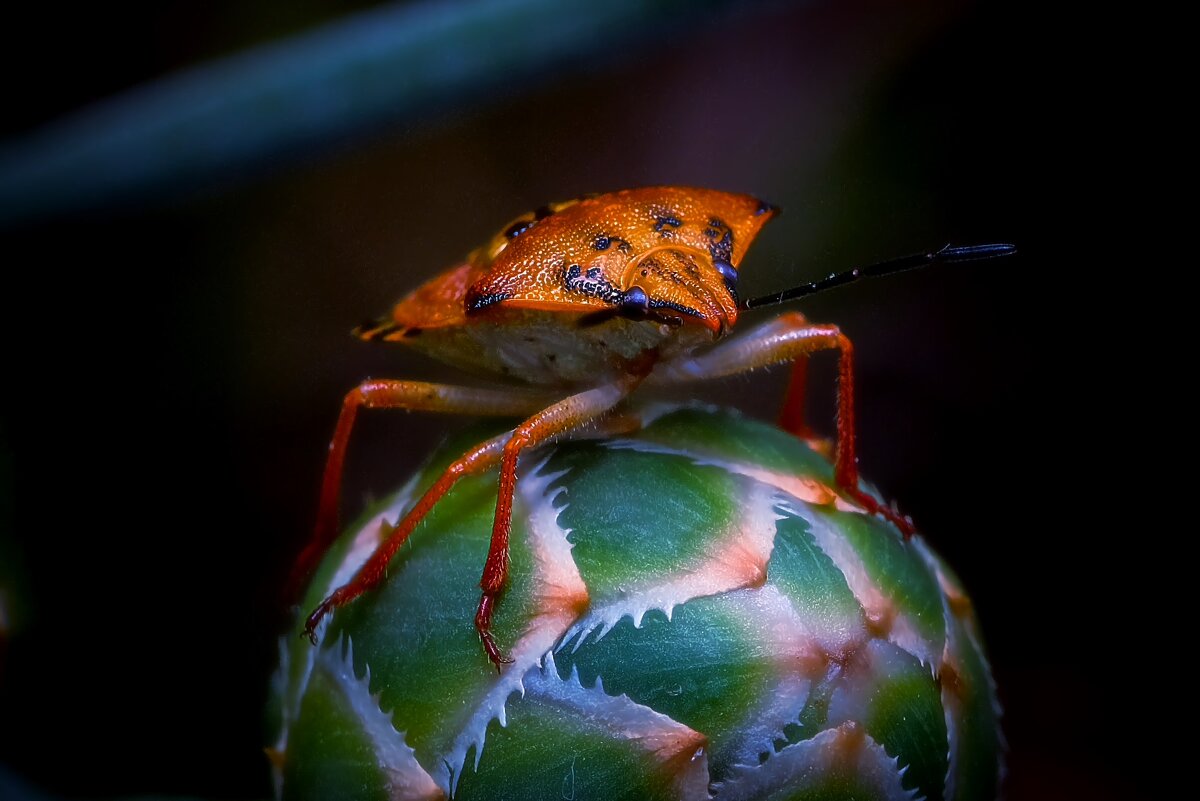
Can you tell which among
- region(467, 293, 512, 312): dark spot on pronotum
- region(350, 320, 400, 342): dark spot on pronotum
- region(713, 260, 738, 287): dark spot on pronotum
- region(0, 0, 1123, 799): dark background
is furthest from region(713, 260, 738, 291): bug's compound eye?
region(0, 0, 1123, 799): dark background

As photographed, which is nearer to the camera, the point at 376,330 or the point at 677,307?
the point at 677,307

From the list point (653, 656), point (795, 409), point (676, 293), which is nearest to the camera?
point (653, 656)

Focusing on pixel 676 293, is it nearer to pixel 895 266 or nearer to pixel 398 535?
pixel 895 266

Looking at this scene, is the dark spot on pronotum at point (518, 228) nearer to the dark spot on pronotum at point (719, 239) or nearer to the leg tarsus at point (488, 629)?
the dark spot on pronotum at point (719, 239)

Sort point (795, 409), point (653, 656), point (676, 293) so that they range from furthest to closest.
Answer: point (795, 409), point (676, 293), point (653, 656)

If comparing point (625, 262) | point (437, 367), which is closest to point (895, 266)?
point (625, 262)

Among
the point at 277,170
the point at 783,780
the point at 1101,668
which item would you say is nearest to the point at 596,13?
the point at 277,170

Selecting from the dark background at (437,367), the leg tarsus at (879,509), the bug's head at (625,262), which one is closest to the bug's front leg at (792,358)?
the leg tarsus at (879,509)
